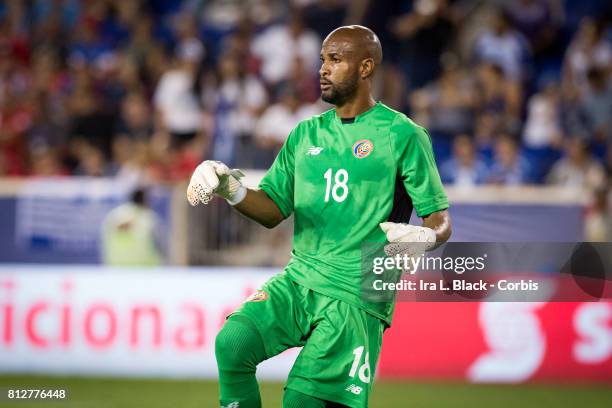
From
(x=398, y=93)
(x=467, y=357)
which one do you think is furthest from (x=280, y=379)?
(x=398, y=93)

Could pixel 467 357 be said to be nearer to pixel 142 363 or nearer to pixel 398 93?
pixel 142 363

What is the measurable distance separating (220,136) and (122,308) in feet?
10.6

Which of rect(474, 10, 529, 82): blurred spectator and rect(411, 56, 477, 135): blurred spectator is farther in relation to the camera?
rect(474, 10, 529, 82): blurred spectator

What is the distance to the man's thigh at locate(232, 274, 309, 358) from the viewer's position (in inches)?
200

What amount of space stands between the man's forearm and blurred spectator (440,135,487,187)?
6.83 meters

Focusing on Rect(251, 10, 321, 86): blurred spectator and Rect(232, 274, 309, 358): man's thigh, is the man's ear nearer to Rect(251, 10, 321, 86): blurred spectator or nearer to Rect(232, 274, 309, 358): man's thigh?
Rect(232, 274, 309, 358): man's thigh

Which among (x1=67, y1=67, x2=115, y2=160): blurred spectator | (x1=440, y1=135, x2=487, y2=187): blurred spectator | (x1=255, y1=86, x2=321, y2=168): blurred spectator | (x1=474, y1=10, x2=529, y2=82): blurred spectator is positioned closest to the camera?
(x1=440, y1=135, x2=487, y2=187): blurred spectator

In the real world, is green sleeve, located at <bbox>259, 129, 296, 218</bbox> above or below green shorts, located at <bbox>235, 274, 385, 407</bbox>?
above

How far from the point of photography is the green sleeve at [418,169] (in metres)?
5.18

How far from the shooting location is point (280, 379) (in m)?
10.6

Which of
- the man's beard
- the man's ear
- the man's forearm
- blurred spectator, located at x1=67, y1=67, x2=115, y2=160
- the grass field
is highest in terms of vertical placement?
blurred spectator, located at x1=67, y1=67, x2=115, y2=160

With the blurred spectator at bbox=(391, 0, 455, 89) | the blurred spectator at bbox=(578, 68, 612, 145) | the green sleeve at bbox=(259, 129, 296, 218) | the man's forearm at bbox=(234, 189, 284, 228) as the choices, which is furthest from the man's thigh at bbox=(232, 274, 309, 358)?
the blurred spectator at bbox=(391, 0, 455, 89)

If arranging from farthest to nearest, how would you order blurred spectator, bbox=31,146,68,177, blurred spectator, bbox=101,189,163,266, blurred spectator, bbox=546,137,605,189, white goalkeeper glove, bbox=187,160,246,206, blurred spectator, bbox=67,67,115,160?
blurred spectator, bbox=67,67,115,160 < blurred spectator, bbox=31,146,68,177 < blurred spectator, bbox=546,137,605,189 < blurred spectator, bbox=101,189,163,266 < white goalkeeper glove, bbox=187,160,246,206

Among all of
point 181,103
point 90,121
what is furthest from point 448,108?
point 90,121
